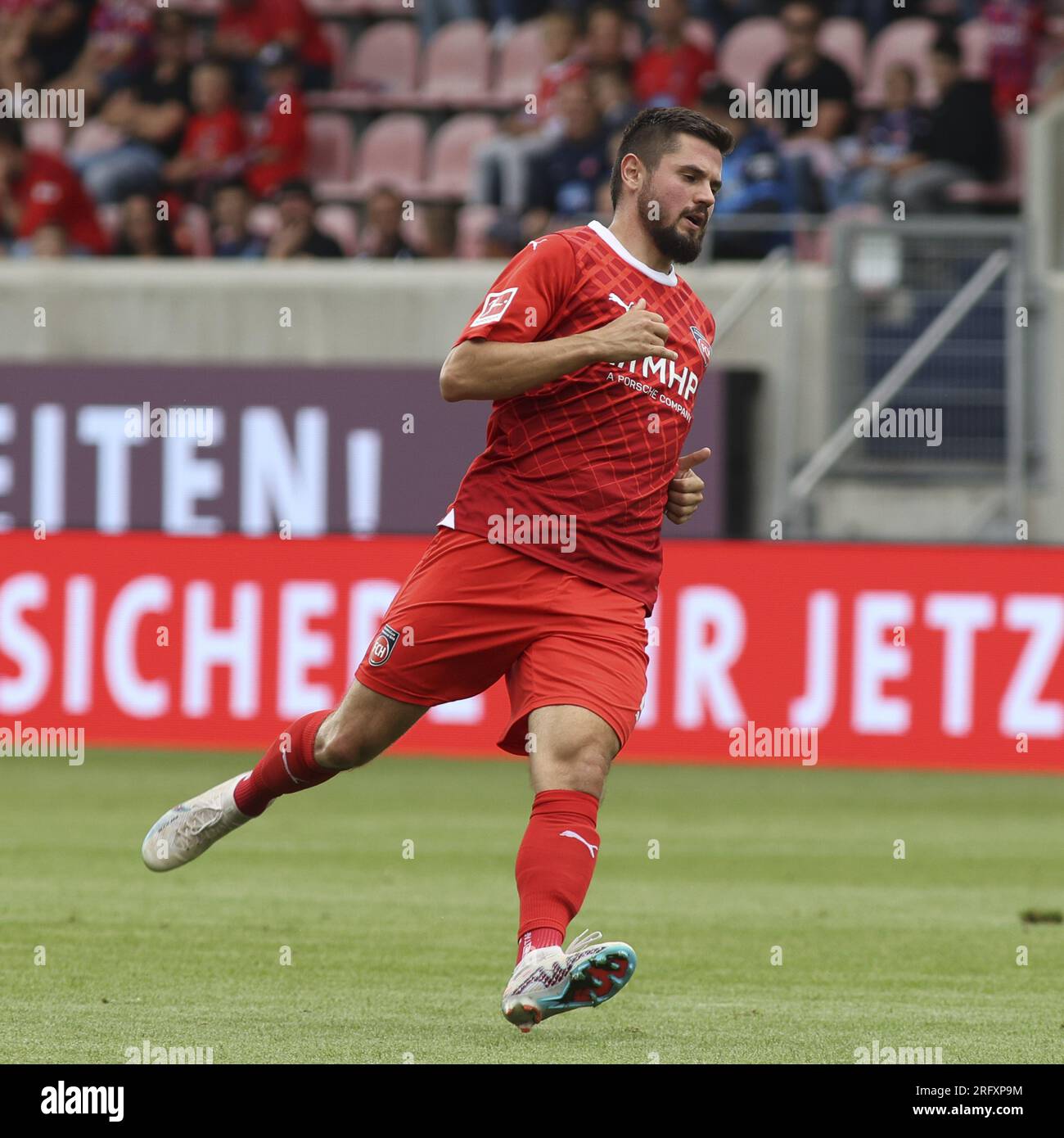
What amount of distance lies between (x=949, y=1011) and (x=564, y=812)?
53.4 inches

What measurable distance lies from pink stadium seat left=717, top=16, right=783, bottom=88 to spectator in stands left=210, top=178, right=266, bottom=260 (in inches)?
149

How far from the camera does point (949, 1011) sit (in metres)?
6.10

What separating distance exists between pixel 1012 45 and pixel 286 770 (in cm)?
1238

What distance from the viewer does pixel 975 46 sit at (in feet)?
56.6

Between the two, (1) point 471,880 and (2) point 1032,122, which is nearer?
(1) point 471,880

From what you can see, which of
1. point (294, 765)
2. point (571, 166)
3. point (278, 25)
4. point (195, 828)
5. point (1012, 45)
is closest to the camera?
point (294, 765)

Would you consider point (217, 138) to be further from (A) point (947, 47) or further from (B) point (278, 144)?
(A) point (947, 47)

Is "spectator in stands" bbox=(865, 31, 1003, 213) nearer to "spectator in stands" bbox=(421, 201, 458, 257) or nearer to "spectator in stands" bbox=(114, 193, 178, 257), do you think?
"spectator in stands" bbox=(421, 201, 458, 257)

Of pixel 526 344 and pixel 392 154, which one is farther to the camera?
pixel 392 154

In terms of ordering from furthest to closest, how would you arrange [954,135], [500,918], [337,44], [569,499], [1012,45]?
[337,44] → [1012,45] → [954,135] → [500,918] → [569,499]

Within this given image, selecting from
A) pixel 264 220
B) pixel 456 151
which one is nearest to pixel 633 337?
pixel 264 220

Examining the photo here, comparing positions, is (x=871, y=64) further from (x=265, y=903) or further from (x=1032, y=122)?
(x=265, y=903)

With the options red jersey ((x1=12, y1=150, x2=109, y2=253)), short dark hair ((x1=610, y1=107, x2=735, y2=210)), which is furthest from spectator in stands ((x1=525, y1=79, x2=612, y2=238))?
short dark hair ((x1=610, y1=107, x2=735, y2=210))
